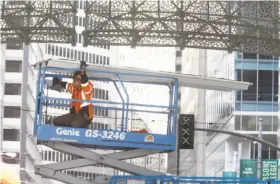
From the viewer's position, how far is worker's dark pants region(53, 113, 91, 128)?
18156 millimetres

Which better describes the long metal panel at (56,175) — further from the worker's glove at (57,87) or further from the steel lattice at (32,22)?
the steel lattice at (32,22)

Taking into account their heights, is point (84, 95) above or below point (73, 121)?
above

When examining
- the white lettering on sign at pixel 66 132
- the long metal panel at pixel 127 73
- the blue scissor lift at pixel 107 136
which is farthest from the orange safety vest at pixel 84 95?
the white lettering on sign at pixel 66 132

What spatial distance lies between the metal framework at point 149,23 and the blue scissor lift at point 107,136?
46.7 feet

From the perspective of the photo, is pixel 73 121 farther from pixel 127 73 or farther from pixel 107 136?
pixel 127 73

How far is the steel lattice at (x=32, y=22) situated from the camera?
32938 mm

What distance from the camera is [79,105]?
1836 centimetres

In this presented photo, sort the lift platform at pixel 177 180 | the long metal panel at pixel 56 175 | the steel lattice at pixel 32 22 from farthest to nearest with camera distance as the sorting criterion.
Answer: the steel lattice at pixel 32 22
the long metal panel at pixel 56 175
the lift platform at pixel 177 180

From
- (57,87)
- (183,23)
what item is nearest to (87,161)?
(57,87)

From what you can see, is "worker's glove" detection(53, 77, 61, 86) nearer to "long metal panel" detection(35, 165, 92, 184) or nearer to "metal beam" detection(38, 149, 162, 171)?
"metal beam" detection(38, 149, 162, 171)

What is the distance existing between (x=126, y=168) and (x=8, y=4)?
1622cm

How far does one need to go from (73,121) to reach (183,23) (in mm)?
15911

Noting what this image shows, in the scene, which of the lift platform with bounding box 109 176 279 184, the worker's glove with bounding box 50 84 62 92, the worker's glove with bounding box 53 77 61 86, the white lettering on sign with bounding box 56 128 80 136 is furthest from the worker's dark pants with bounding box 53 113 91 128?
the lift platform with bounding box 109 176 279 184

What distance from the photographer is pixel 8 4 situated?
110 feet
